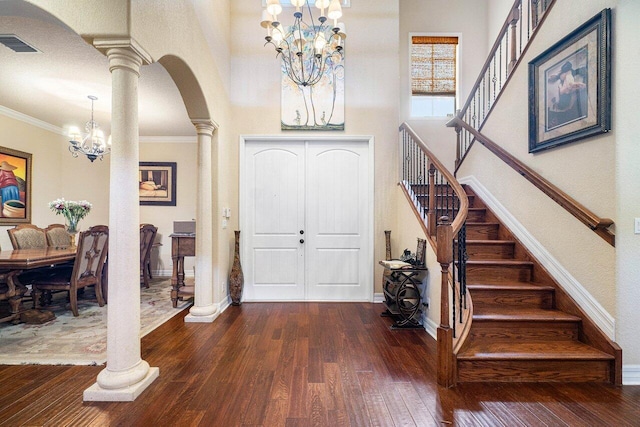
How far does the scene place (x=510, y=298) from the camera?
283 cm

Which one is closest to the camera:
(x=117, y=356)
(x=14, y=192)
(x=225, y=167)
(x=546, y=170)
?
(x=117, y=356)

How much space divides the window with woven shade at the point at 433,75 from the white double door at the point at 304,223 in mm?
1677

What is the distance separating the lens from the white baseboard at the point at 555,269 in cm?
236

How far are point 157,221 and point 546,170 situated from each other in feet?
20.8

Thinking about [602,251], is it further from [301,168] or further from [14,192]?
[14,192]

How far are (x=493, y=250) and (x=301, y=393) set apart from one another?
98.3 inches

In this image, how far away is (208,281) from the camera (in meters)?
3.60

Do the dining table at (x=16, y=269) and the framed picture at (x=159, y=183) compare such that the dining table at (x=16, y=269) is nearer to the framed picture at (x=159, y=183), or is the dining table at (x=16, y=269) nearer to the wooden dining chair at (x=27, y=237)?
the wooden dining chair at (x=27, y=237)

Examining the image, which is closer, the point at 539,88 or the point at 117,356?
the point at 117,356

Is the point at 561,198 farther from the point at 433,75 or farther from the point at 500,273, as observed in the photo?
the point at 433,75

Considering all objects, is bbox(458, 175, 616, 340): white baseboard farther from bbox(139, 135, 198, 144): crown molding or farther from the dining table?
bbox(139, 135, 198, 144): crown molding

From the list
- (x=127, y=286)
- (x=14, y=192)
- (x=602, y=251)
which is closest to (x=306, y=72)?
(x=127, y=286)

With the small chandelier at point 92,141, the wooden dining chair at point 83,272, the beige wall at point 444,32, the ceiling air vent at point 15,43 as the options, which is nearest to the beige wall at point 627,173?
the beige wall at point 444,32

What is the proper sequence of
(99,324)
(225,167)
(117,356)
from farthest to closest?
(225,167) < (99,324) < (117,356)
